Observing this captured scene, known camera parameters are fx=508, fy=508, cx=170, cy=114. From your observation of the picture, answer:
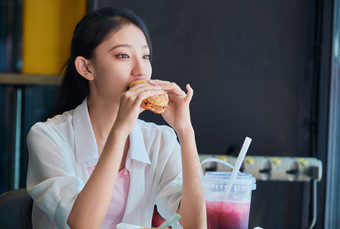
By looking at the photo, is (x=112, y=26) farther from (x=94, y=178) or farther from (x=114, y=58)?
(x=94, y=178)

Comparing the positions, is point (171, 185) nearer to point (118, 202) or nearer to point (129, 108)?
point (118, 202)

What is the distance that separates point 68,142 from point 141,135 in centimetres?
26

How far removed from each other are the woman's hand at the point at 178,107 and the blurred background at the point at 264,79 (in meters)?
1.16

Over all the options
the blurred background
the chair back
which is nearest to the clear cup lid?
the chair back

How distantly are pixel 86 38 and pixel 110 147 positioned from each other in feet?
1.54

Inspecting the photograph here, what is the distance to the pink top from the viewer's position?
1607mm

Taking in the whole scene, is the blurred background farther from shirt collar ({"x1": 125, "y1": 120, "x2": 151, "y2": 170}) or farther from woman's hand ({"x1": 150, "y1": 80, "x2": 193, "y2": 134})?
woman's hand ({"x1": 150, "y1": 80, "x2": 193, "y2": 134})

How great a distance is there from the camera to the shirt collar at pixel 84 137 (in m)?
1.59

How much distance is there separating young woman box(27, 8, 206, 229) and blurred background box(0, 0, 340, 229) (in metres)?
1.00

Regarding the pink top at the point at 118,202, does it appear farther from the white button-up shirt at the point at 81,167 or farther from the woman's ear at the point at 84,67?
the woman's ear at the point at 84,67

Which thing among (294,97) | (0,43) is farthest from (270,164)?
(0,43)

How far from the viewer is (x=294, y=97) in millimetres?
2795

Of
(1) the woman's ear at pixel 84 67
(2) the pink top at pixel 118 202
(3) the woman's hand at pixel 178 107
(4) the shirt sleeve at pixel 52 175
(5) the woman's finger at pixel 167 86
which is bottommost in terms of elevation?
(2) the pink top at pixel 118 202

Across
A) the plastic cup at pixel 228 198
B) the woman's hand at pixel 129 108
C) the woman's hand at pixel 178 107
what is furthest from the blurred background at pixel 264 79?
the plastic cup at pixel 228 198
